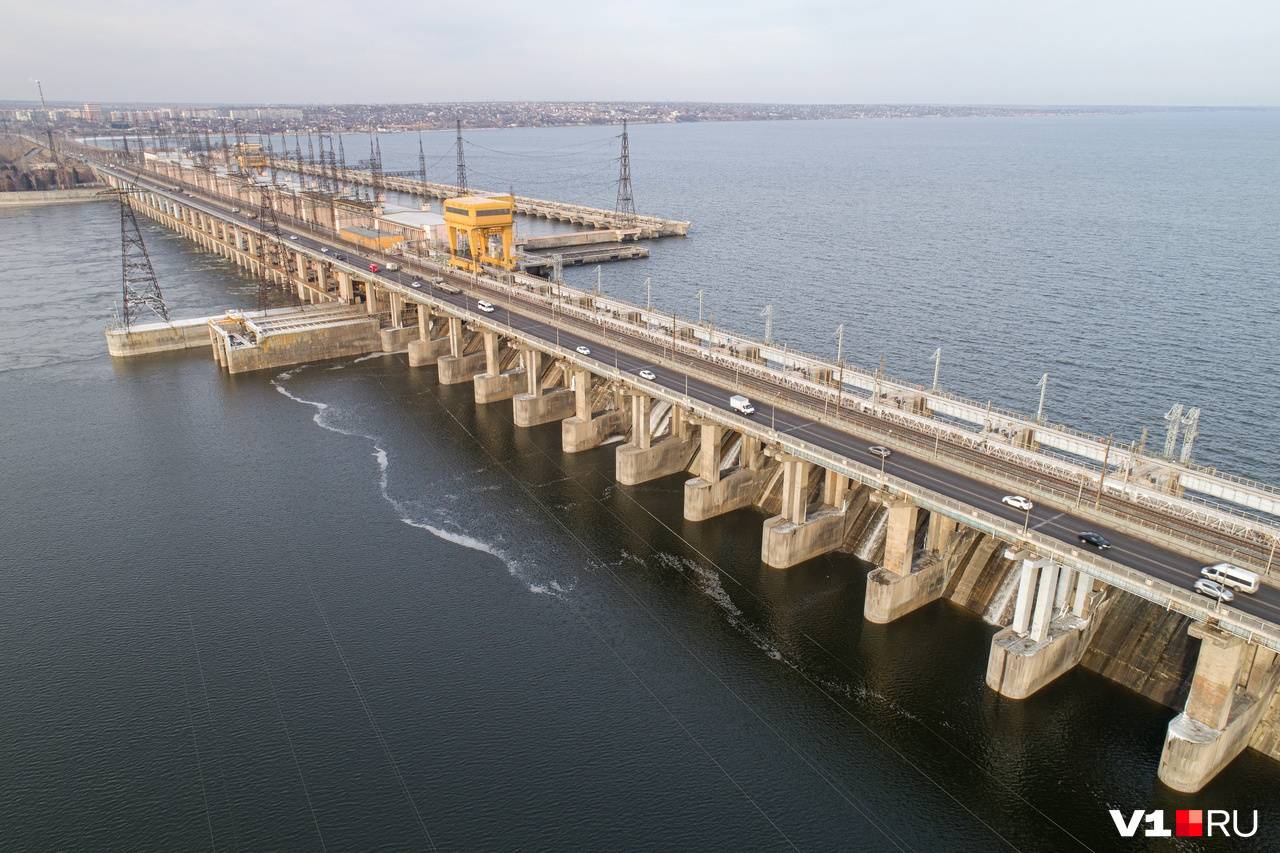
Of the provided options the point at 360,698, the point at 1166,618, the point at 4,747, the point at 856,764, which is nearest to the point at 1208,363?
the point at 1166,618

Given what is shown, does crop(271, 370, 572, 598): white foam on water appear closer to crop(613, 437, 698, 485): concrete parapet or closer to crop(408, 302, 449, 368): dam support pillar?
crop(613, 437, 698, 485): concrete parapet

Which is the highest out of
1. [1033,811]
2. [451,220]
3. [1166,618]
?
[451,220]

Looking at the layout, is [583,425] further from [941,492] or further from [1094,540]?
[1094,540]

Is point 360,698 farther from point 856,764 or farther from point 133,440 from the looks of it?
point 133,440

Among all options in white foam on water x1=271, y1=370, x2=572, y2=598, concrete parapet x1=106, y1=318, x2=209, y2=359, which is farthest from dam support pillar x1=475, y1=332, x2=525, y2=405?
concrete parapet x1=106, y1=318, x2=209, y2=359

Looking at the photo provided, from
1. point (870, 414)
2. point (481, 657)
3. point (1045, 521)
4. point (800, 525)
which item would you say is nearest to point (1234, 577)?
point (1045, 521)

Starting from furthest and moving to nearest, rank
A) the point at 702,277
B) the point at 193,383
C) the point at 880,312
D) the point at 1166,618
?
the point at 702,277, the point at 880,312, the point at 193,383, the point at 1166,618

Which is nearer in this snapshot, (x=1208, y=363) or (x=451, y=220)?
(x=1208, y=363)
